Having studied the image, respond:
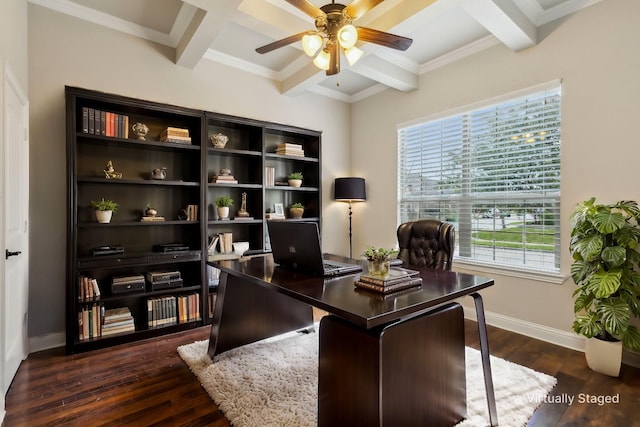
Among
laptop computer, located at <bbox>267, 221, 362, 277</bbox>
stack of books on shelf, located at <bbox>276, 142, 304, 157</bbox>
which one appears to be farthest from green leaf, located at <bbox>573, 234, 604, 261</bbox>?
stack of books on shelf, located at <bbox>276, 142, 304, 157</bbox>

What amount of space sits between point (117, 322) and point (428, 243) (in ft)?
8.80

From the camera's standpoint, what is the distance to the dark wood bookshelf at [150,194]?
2.58 meters

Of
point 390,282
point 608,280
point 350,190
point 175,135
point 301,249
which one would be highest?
point 175,135

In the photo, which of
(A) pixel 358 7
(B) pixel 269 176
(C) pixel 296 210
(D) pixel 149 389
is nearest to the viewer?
(A) pixel 358 7

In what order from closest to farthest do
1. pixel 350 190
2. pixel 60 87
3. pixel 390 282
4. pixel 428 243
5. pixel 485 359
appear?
pixel 390 282, pixel 485 359, pixel 428 243, pixel 60 87, pixel 350 190

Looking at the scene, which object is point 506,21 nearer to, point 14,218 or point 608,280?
point 608,280

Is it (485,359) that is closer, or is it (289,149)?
(485,359)

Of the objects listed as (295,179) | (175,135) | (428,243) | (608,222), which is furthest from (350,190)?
(608,222)

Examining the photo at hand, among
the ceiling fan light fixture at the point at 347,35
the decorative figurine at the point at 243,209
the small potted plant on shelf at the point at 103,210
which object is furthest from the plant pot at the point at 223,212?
the ceiling fan light fixture at the point at 347,35

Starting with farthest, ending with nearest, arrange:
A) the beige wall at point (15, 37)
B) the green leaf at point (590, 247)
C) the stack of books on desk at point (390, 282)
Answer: the green leaf at point (590, 247) < the beige wall at point (15, 37) < the stack of books on desk at point (390, 282)

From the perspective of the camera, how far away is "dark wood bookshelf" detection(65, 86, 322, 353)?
8.46 ft

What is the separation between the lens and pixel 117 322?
2.73 m

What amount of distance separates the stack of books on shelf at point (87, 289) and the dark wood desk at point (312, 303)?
110 centimetres

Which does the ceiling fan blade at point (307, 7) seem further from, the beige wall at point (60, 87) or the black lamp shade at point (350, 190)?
the black lamp shade at point (350, 190)
